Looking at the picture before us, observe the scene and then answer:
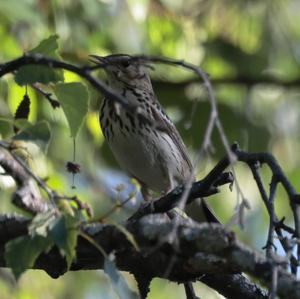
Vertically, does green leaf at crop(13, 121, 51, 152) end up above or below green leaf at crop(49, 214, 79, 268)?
above

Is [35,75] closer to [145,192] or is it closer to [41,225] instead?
[41,225]

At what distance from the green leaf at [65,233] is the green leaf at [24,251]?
43 millimetres

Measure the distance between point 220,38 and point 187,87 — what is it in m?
0.51

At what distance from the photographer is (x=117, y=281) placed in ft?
8.86

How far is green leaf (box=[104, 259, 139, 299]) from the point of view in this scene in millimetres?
2678

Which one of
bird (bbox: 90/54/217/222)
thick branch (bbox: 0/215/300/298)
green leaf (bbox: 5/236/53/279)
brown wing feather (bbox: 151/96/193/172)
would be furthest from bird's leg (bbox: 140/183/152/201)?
green leaf (bbox: 5/236/53/279)

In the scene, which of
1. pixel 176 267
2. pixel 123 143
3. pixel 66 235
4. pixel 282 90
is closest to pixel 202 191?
pixel 176 267

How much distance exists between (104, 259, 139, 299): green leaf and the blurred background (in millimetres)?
2685

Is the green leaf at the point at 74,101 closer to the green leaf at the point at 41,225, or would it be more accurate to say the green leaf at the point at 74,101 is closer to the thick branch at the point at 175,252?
the thick branch at the point at 175,252

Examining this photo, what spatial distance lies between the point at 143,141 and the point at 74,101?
2.57 meters

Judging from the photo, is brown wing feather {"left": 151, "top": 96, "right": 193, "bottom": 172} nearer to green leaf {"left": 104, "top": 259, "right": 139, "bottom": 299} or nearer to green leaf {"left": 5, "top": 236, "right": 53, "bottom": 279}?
green leaf {"left": 104, "top": 259, "right": 139, "bottom": 299}

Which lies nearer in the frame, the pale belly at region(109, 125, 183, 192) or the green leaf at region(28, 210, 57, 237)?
the green leaf at region(28, 210, 57, 237)

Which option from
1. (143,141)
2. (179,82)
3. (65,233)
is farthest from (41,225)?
(179,82)

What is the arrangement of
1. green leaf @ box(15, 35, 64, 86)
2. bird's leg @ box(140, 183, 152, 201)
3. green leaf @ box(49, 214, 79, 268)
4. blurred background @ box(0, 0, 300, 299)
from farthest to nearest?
1. blurred background @ box(0, 0, 300, 299)
2. bird's leg @ box(140, 183, 152, 201)
3. green leaf @ box(15, 35, 64, 86)
4. green leaf @ box(49, 214, 79, 268)
